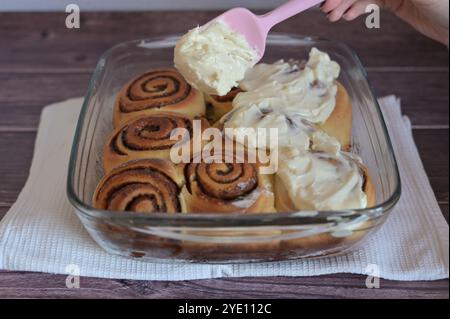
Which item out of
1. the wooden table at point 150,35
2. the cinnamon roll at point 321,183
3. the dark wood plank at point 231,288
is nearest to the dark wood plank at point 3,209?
the wooden table at point 150,35

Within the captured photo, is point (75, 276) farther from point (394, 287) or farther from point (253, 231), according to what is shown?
point (394, 287)

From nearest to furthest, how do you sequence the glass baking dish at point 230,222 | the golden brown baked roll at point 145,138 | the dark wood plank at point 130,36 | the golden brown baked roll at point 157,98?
1. the glass baking dish at point 230,222
2. the golden brown baked roll at point 145,138
3. the golden brown baked roll at point 157,98
4. the dark wood plank at point 130,36

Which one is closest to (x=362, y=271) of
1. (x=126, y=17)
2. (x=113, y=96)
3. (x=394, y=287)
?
(x=394, y=287)

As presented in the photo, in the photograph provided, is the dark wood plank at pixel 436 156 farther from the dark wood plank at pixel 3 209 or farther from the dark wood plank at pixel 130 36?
the dark wood plank at pixel 3 209

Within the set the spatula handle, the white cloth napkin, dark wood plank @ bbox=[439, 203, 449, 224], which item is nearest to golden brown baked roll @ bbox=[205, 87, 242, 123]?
the spatula handle

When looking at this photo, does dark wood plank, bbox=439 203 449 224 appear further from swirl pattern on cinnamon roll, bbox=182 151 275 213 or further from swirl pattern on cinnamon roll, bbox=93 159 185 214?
swirl pattern on cinnamon roll, bbox=93 159 185 214

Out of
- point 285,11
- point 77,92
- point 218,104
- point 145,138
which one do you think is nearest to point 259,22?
point 285,11
